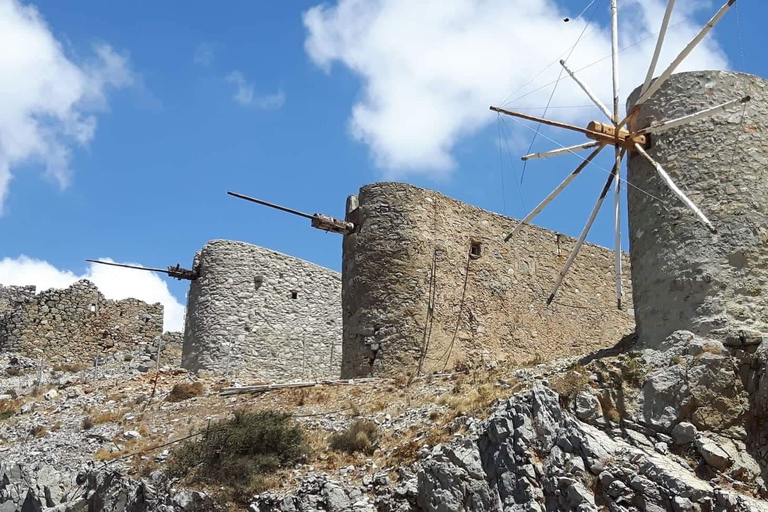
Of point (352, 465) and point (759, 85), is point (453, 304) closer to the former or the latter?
point (352, 465)

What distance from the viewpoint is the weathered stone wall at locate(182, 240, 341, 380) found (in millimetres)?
24312

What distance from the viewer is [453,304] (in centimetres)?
1812

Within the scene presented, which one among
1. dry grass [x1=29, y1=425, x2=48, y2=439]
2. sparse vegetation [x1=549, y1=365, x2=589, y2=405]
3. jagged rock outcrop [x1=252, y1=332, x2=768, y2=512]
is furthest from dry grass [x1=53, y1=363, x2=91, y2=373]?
sparse vegetation [x1=549, y1=365, x2=589, y2=405]

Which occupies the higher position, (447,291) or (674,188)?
(674,188)

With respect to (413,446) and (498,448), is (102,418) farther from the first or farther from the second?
(498,448)

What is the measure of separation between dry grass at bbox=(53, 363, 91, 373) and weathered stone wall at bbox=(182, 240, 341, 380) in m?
3.02

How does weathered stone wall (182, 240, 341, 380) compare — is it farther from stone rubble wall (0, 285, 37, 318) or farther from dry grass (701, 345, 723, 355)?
dry grass (701, 345, 723, 355)

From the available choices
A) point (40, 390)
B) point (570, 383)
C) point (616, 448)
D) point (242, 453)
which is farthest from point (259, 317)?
point (616, 448)

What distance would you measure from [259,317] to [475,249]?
7993 mm

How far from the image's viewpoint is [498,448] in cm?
1249

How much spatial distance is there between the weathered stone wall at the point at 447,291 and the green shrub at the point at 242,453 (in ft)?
10.6

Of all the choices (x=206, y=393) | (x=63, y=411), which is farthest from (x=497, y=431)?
(x=63, y=411)

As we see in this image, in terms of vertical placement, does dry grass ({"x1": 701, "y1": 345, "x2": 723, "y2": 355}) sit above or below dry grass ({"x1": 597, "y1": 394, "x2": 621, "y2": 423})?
above

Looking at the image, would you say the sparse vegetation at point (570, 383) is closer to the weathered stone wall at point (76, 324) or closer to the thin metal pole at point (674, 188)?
the thin metal pole at point (674, 188)
